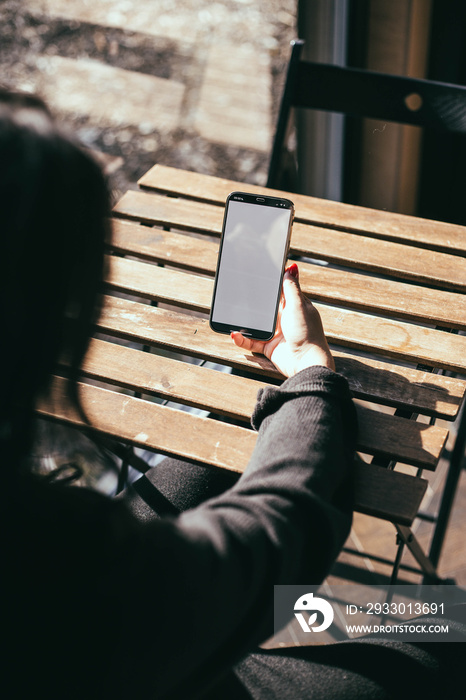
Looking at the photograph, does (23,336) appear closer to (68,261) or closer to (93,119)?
(68,261)

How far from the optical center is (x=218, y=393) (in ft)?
3.74

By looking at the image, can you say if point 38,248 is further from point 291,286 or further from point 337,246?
point 337,246

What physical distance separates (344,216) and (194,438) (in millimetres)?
702

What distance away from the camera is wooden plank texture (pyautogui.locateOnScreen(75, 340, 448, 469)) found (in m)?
1.05

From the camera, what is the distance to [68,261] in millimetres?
672

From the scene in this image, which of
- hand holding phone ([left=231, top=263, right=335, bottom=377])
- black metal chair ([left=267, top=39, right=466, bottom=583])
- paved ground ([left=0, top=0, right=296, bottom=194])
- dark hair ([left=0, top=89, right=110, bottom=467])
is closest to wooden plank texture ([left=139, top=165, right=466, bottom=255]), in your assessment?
black metal chair ([left=267, top=39, right=466, bottom=583])

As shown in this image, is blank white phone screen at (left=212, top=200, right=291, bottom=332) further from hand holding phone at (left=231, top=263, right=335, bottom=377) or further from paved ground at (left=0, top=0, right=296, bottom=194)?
paved ground at (left=0, top=0, right=296, bottom=194)

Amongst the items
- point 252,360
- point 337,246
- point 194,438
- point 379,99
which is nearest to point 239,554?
point 194,438

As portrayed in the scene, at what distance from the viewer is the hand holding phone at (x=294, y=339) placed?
3.57 ft

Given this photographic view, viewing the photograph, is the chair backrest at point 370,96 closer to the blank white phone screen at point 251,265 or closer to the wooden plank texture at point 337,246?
the wooden plank texture at point 337,246

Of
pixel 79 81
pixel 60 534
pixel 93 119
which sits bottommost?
pixel 60 534

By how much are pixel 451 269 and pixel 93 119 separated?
110 inches

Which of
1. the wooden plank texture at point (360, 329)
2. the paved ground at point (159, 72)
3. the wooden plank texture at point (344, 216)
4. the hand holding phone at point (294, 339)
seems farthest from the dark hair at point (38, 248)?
the paved ground at point (159, 72)

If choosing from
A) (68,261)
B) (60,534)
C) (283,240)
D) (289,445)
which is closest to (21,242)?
(68,261)
